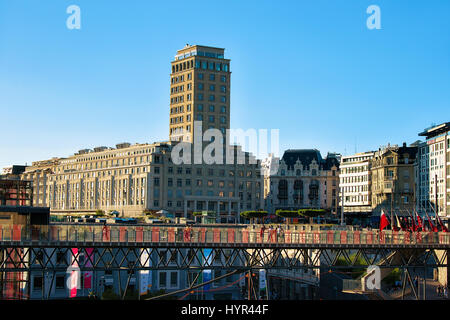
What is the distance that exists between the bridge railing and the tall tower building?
12574 centimetres

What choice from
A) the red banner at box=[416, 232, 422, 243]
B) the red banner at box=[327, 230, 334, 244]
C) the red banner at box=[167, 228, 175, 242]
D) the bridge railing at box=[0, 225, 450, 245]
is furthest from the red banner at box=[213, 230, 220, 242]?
the red banner at box=[416, 232, 422, 243]

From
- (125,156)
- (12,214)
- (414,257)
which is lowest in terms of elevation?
(414,257)

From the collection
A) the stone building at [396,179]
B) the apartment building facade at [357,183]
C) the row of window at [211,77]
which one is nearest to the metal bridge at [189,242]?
the stone building at [396,179]

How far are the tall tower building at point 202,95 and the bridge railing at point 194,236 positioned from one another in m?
126

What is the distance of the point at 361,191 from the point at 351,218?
853 centimetres

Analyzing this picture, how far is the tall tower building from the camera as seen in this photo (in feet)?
638

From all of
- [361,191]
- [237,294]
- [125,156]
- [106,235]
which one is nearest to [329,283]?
[237,294]

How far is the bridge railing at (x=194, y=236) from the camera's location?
194 ft

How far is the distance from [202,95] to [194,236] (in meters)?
133

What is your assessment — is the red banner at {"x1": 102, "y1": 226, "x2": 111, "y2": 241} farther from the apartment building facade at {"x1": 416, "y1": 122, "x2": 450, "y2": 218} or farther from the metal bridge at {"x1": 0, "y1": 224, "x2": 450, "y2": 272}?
the apartment building facade at {"x1": 416, "y1": 122, "x2": 450, "y2": 218}

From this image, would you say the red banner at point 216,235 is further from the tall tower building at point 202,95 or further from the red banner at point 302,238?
the tall tower building at point 202,95

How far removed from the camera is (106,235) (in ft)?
201

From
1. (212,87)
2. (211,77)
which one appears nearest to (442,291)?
(212,87)
